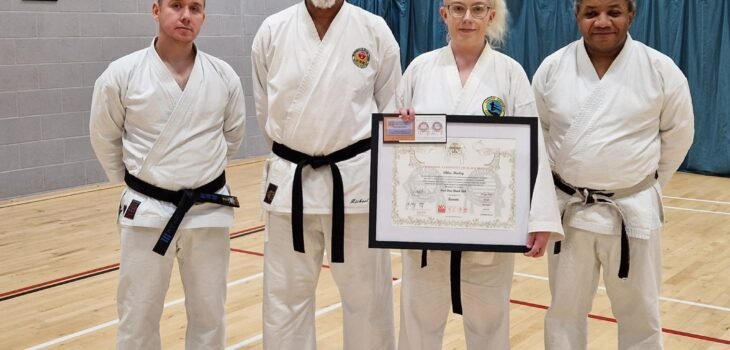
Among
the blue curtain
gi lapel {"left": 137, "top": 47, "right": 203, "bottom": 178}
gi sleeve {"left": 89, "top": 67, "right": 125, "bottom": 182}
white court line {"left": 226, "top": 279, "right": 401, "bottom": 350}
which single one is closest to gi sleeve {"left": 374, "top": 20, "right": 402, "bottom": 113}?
gi lapel {"left": 137, "top": 47, "right": 203, "bottom": 178}

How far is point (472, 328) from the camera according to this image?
324 cm

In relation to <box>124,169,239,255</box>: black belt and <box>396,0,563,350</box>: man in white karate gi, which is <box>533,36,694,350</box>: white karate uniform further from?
<box>124,169,239,255</box>: black belt

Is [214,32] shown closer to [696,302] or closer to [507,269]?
[696,302]

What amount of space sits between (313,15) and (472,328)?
1.34 m

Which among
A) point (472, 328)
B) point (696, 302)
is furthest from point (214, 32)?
point (472, 328)

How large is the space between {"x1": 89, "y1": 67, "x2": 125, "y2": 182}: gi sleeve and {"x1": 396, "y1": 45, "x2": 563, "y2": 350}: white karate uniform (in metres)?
1.08

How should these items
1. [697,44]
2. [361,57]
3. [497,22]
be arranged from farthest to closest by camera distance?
[697,44]
[361,57]
[497,22]

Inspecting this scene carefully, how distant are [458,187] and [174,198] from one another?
1.09 meters

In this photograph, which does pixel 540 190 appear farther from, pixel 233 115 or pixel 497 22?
pixel 233 115

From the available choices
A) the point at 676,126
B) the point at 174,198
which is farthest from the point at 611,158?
the point at 174,198

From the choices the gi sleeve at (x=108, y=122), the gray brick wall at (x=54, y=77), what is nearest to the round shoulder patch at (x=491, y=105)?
the gi sleeve at (x=108, y=122)

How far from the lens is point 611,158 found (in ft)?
10.5

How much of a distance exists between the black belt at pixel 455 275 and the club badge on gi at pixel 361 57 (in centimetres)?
77

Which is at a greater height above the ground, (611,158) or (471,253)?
(611,158)
